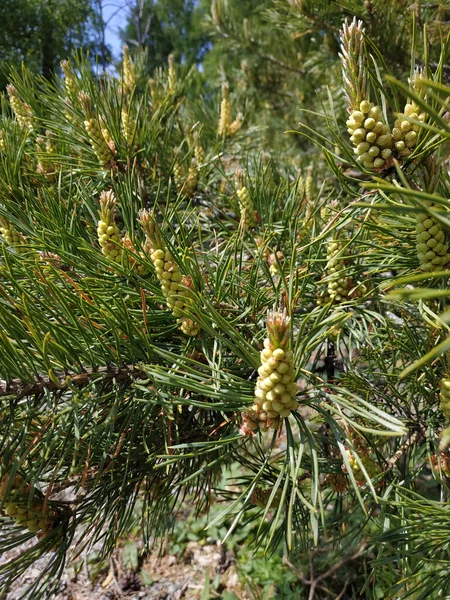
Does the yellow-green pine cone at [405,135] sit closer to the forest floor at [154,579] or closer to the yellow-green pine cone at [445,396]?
the yellow-green pine cone at [445,396]

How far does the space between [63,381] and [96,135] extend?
1.43 feet

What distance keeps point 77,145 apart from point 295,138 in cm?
175

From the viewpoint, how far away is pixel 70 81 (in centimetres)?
81

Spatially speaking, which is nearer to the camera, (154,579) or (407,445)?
(407,445)

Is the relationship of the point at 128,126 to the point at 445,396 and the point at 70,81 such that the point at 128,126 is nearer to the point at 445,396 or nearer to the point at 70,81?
the point at 70,81

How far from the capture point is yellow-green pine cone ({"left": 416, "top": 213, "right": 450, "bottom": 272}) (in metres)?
0.40

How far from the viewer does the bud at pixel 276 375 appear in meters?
0.35

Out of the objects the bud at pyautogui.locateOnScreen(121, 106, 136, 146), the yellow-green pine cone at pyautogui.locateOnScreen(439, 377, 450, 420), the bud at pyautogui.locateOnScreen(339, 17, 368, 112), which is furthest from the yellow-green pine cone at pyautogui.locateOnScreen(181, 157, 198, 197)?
the yellow-green pine cone at pyautogui.locateOnScreen(439, 377, 450, 420)

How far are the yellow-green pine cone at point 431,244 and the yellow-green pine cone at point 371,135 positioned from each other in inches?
2.5

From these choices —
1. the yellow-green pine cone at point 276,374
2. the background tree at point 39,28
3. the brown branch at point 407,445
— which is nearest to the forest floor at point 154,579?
the brown branch at point 407,445

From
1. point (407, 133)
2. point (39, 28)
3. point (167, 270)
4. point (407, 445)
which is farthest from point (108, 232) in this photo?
point (39, 28)

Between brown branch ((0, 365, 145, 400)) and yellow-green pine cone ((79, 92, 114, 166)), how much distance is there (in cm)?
41

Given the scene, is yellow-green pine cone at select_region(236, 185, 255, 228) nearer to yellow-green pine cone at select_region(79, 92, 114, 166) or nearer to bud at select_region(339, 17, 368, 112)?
yellow-green pine cone at select_region(79, 92, 114, 166)

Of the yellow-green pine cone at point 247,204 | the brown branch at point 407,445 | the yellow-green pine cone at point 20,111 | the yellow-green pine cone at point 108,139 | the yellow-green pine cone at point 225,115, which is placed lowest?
the brown branch at point 407,445
